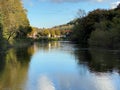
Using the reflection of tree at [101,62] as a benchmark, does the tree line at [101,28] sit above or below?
above

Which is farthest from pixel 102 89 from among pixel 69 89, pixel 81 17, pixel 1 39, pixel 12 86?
pixel 81 17

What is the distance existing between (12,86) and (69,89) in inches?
132

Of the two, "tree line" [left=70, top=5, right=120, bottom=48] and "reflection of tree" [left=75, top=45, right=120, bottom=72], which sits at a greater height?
"tree line" [left=70, top=5, right=120, bottom=48]

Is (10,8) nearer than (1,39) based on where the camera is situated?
No

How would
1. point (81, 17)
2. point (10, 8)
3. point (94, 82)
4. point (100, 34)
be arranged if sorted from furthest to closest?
1. point (81, 17)
2. point (100, 34)
3. point (10, 8)
4. point (94, 82)

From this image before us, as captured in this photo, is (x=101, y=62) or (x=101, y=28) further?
(x=101, y=28)

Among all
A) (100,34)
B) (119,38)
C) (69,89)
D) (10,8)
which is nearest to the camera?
(69,89)

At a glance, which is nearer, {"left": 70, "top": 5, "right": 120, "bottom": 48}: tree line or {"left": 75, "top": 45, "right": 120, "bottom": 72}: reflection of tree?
{"left": 75, "top": 45, "right": 120, "bottom": 72}: reflection of tree

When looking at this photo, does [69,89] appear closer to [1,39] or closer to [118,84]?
[118,84]

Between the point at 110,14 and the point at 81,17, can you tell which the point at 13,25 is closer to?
the point at 110,14

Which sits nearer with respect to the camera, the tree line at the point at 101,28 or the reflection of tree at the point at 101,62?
the reflection of tree at the point at 101,62

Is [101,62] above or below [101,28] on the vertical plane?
below

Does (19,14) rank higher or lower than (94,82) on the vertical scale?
higher

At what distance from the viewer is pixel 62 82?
69.3 ft
